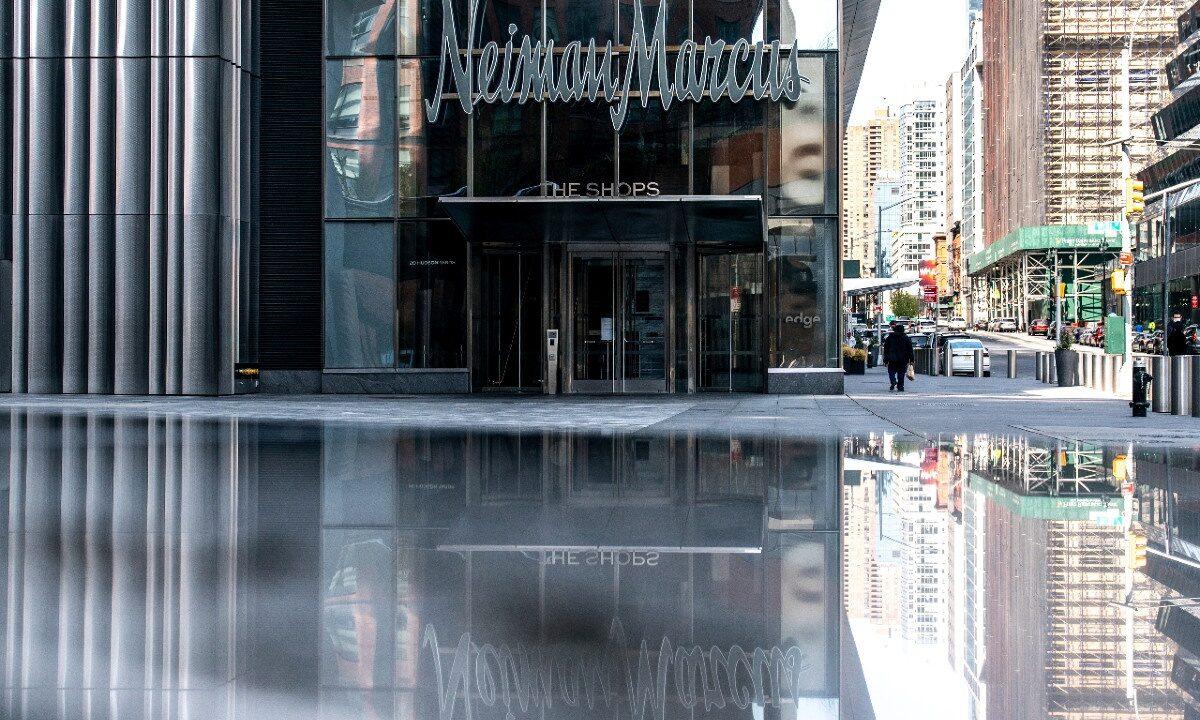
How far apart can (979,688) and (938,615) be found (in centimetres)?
149

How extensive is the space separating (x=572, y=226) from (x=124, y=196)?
10.7m

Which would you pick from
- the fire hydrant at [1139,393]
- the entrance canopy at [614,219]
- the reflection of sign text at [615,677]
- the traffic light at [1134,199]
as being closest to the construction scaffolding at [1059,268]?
the traffic light at [1134,199]

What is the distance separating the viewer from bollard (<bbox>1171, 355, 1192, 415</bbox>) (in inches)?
1017

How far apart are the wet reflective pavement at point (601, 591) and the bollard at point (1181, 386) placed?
455 inches

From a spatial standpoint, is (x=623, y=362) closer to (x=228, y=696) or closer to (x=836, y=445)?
(x=836, y=445)

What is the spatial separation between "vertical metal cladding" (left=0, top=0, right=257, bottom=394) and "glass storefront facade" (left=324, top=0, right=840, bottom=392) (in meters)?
2.62

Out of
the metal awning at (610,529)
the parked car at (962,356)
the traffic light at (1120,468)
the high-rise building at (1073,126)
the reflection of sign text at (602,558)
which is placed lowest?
the reflection of sign text at (602,558)

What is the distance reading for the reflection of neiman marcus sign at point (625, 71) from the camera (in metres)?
33.0

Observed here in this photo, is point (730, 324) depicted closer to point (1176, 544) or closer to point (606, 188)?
point (606, 188)

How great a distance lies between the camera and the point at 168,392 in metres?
34.1

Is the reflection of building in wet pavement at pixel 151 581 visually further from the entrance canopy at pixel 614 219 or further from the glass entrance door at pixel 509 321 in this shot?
the glass entrance door at pixel 509 321

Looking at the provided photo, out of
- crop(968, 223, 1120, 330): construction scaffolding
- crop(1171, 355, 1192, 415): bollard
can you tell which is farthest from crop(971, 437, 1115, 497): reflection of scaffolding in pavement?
crop(968, 223, 1120, 330): construction scaffolding

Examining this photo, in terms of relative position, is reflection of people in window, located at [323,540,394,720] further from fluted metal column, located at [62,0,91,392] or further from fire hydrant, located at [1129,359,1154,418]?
fluted metal column, located at [62,0,91,392]

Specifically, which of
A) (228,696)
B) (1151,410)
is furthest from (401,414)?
(228,696)
